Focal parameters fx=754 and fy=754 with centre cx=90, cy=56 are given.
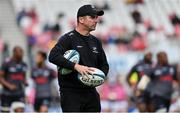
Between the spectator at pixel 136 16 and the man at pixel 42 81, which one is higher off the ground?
the man at pixel 42 81

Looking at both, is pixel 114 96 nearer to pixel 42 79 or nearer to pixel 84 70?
pixel 42 79

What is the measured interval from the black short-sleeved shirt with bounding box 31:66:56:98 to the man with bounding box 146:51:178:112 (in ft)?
8.05

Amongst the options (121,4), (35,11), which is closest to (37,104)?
(35,11)

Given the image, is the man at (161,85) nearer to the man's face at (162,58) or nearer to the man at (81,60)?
the man's face at (162,58)

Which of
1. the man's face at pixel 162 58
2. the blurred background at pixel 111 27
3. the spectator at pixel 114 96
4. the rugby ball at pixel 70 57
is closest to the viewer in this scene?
the rugby ball at pixel 70 57

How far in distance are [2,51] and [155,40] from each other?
6309mm

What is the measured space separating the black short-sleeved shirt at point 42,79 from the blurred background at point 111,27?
274 inches

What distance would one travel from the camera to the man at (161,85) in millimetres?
16688

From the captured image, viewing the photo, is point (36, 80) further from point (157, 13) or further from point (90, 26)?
point (157, 13)

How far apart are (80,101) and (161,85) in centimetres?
752

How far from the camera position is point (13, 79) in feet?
55.9

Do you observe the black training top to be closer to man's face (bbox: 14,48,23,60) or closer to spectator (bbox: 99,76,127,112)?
man's face (bbox: 14,48,23,60)

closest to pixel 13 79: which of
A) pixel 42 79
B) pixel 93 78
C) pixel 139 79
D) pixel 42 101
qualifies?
pixel 42 79

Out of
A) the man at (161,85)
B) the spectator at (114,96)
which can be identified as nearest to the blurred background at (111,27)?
the spectator at (114,96)
